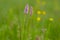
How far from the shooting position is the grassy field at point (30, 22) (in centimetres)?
243

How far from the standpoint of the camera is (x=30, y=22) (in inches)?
102

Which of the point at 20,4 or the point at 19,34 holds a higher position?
the point at 20,4

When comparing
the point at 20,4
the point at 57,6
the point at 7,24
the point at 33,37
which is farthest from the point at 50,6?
the point at 33,37

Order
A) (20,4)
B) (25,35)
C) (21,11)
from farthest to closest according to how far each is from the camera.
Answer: (20,4) < (21,11) < (25,35)

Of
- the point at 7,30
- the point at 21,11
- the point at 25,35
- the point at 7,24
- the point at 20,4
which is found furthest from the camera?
the point at 20,4

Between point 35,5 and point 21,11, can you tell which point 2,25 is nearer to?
point 21,11

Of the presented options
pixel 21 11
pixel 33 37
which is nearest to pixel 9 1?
pixel 21 11

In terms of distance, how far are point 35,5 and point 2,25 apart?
1407 millimetres

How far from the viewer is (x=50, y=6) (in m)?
4.12

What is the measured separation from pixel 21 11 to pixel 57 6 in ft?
2.83

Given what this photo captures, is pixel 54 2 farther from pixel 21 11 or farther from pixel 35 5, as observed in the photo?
pixel 21 11

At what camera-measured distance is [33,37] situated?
2443 mm

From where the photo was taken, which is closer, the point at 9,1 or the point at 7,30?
the point at 7,30

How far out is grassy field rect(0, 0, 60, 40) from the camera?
7.98ft
